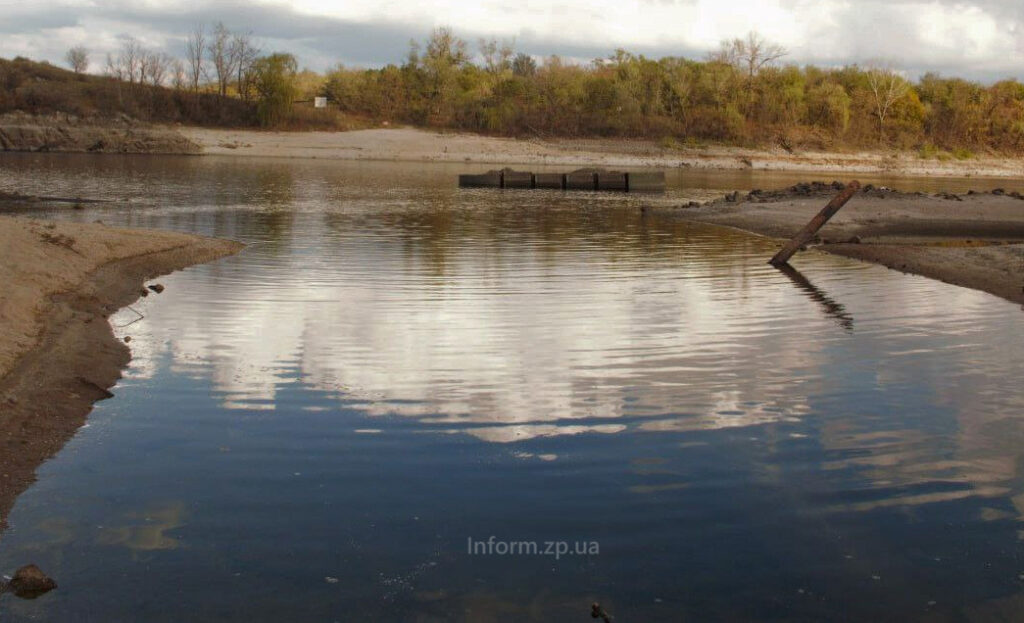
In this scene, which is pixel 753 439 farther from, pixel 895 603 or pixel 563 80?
pixel 563 80

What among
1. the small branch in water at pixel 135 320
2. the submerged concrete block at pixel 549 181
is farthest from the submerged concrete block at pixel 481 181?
the small branch in water at pixel 135 320

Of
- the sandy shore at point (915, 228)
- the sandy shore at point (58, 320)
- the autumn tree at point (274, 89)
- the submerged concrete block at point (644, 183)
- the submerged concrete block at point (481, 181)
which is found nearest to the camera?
the sandy shore at point (58, 320)

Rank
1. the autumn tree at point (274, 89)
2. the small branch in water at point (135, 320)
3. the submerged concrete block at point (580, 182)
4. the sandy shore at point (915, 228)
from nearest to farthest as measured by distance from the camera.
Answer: the small branch in water at point (135, 320) < the sandy shore at point (915, 228) < the submerged concrete block at point (580, 182) < the autumn tree at point (274, 89)

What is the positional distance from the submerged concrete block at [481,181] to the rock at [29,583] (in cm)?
3975

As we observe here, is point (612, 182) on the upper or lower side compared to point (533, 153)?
lower

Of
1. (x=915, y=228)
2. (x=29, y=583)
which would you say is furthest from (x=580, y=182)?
(x=29, y=583)

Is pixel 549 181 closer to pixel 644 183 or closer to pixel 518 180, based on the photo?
pixel 518 180

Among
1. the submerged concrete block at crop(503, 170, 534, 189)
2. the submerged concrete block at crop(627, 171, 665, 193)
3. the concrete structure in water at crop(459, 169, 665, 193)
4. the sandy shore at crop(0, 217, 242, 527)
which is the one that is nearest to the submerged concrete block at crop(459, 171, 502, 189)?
the concrete structure in water at crop(459, 169, 665, 193)

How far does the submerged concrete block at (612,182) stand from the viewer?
152ft

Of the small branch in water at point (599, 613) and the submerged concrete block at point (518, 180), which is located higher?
the submerged concrete block at point (518, 180)

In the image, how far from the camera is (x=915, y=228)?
26.5 meters

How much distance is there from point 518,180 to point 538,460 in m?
39.6

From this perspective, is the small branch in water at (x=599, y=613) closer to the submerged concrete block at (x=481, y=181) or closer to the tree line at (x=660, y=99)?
the submerged concrete block at (x=481, y=181)

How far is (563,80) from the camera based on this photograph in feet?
300
